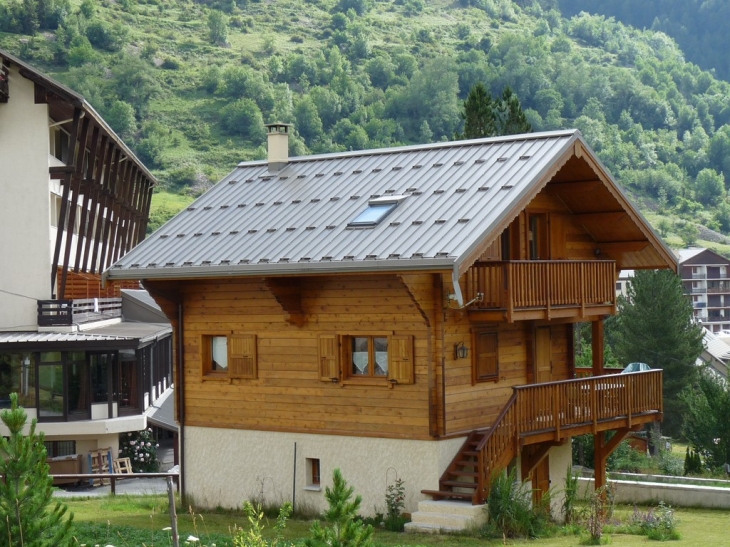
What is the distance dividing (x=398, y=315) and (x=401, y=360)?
817 mm

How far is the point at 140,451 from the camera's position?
38.9 metres

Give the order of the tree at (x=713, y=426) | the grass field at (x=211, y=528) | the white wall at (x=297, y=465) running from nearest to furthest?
the grass field at (x=211, y=528)
the white wall at (x=297, y=465)
the tree at (x=713, y=426)

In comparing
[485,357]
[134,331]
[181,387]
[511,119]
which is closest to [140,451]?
[134,331]

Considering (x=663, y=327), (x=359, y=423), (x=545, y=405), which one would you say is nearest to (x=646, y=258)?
(x=545, y=405)

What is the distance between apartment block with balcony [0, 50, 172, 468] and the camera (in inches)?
1465

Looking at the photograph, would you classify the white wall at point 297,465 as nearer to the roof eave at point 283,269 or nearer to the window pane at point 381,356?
the window pane at point 381,356

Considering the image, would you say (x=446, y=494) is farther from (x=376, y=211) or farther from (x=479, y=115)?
Answer: (x=479, y=115)

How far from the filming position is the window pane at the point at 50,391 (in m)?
37.2

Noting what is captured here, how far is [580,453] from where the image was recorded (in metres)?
35.7

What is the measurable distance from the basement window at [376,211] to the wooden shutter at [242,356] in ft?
11.4

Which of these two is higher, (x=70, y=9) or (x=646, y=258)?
(x=70, y=9)

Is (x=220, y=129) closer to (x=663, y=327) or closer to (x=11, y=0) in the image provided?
(x=11, y=0)

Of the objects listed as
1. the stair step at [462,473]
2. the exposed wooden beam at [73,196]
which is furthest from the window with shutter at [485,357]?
the exposed wooden beam at [73,196]

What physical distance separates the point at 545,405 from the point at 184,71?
16332 centimetres
